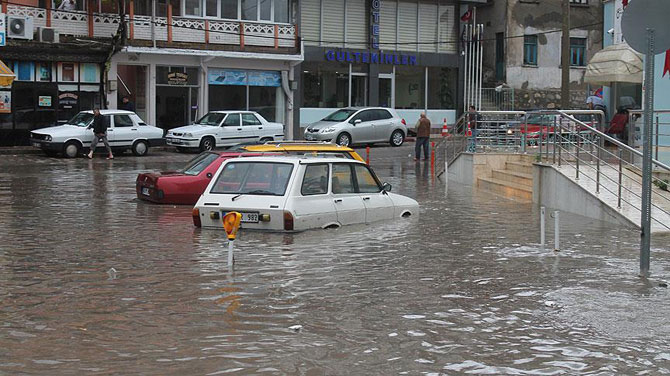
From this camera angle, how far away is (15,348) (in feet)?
23.6

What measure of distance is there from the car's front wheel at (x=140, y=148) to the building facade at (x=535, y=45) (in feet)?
70.7

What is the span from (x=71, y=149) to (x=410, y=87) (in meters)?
20.4

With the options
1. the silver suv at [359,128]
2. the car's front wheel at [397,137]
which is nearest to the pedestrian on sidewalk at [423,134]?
the silver suv at [359,128]

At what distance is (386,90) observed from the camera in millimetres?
45188

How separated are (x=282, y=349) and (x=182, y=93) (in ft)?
108

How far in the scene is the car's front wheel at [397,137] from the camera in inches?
1531

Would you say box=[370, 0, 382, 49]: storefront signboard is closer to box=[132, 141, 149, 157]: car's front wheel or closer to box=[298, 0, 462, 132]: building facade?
box=[298, 0, 462, 132]: building facade

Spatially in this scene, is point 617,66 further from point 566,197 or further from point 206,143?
point 206,143

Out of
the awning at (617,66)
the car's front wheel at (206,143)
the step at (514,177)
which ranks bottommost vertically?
the step at (514,177)

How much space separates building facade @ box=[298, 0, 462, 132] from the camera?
140ft

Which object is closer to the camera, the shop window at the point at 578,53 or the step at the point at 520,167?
the step at the point at 520,167

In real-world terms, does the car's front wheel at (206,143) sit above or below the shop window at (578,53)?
below

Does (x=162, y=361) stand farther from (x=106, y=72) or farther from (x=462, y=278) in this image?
(x=106, y=72)

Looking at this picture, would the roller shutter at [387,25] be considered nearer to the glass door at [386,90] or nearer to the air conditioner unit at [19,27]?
the glass door at [386,90]
